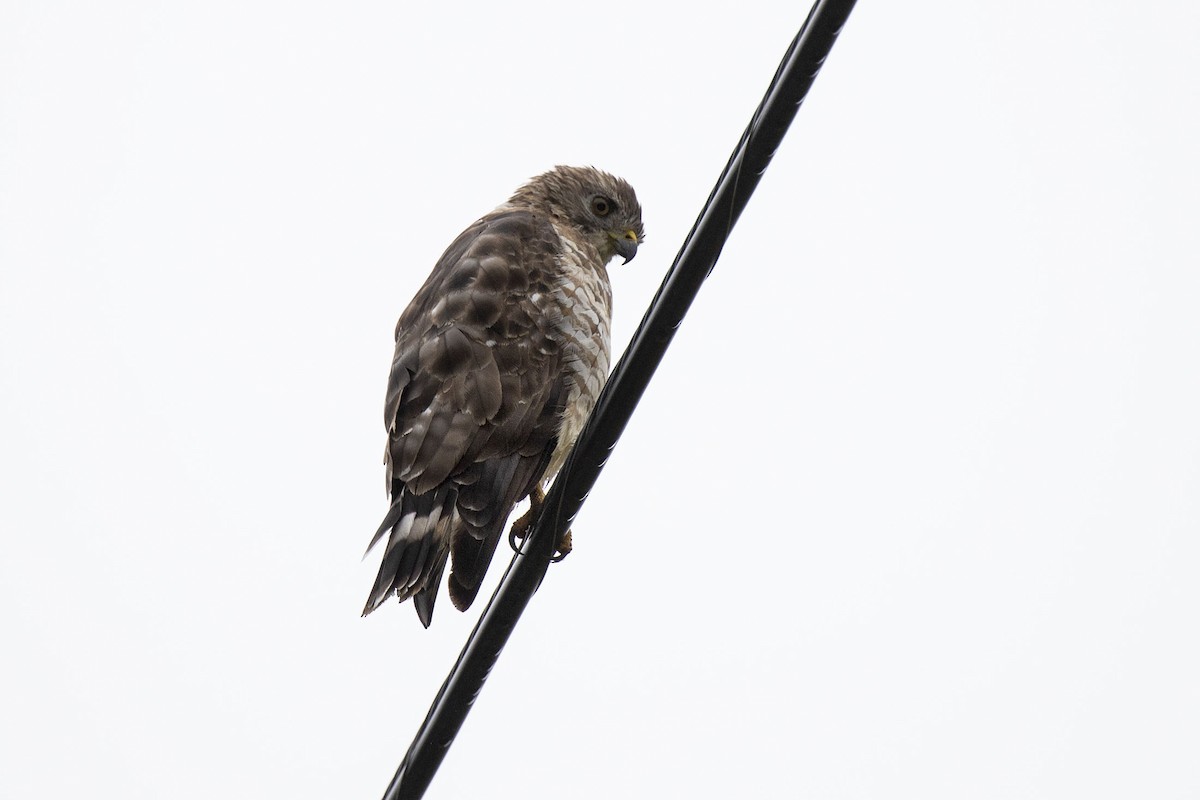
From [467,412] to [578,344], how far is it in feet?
1.86

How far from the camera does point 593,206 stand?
601 centimetres

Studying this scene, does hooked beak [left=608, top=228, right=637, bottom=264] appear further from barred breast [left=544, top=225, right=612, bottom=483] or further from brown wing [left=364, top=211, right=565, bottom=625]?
brown wing [left=364, top=211, right=565, bottom=625]

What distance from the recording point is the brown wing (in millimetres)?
4117

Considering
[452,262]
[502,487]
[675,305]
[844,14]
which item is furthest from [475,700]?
[452,262]

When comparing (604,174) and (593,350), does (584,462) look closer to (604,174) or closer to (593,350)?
(593,350)

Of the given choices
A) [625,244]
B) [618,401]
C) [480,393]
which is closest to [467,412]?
[480,393]

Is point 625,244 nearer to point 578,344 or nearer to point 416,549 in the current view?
point 578,344

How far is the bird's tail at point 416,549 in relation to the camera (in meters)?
4.04

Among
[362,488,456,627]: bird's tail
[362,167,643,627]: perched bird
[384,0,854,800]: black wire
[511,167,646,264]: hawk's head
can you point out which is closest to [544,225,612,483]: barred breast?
[362,167,643,627]: perched bird

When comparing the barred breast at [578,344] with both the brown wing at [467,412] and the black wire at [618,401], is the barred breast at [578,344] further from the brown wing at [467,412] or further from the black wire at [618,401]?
the black wire at [618,401]

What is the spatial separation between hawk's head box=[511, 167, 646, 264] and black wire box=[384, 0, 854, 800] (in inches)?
111

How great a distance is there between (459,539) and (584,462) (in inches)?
43.6

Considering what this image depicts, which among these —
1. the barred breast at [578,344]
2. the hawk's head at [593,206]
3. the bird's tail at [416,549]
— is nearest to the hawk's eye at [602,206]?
the hawk's head at [593,206]

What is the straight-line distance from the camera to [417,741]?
309 cm
